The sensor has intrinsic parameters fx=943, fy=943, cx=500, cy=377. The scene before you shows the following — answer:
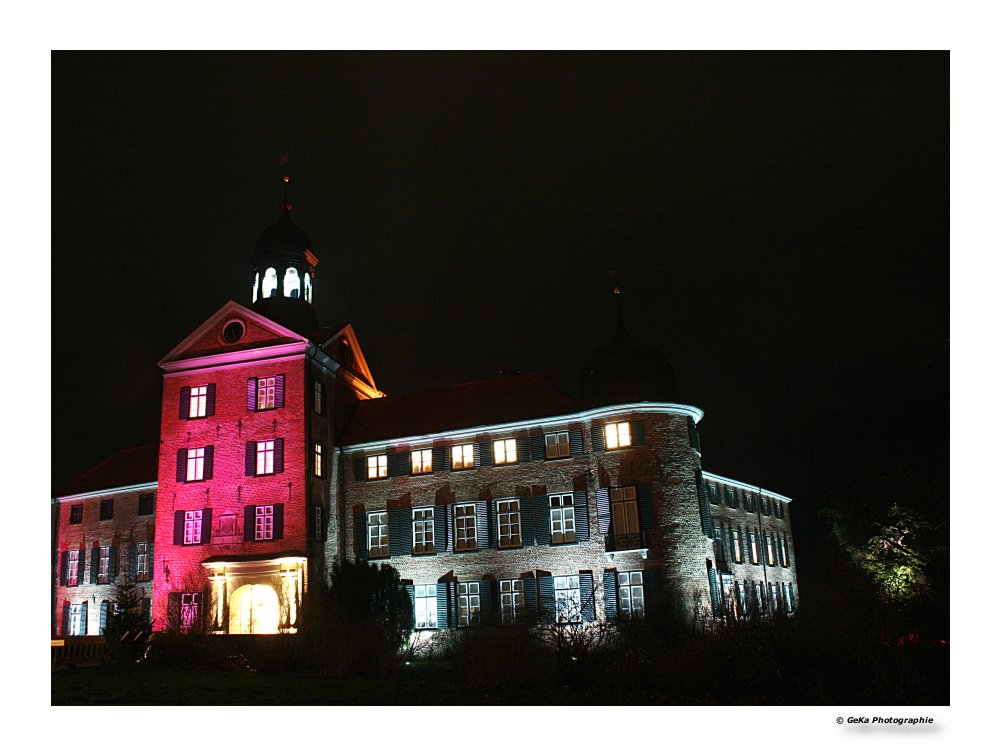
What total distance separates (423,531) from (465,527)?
1.54 meters

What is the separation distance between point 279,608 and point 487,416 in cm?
945

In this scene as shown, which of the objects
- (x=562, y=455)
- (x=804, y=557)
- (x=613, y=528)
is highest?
(x=562, y=455)

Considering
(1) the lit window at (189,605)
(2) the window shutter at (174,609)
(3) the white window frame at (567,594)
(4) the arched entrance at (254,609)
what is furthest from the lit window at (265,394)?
(3) the white window frame at (567,594)

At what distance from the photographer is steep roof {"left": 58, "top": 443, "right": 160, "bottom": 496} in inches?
1574

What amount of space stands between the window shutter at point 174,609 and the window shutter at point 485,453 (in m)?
10.7

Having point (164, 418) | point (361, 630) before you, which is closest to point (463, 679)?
point (361, 630)

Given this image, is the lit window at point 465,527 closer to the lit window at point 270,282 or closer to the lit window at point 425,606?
the lit window at point 425,606

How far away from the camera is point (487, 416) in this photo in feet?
108

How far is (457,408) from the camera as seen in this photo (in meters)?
34.2

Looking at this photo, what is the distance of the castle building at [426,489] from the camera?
1172 inches

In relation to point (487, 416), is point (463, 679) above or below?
below

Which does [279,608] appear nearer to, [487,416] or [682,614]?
[487,416]

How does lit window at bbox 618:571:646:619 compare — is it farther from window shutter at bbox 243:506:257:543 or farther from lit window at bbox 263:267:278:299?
lit window at bbox 263:267:278:299

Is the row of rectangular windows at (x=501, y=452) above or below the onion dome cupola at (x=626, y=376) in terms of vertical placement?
below
